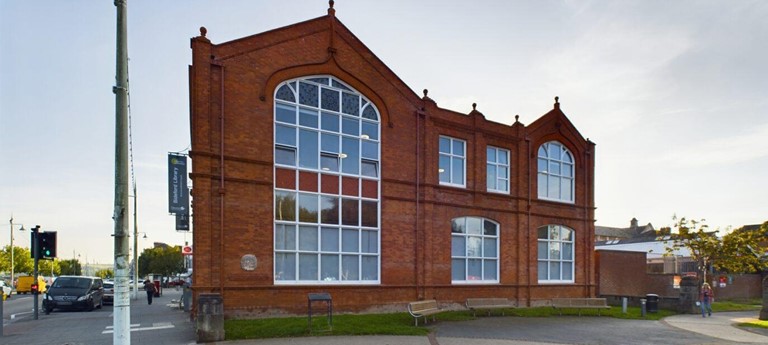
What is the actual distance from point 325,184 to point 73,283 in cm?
1383

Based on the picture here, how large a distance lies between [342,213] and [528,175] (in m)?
10.2

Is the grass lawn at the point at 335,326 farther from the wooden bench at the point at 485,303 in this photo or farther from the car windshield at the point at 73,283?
the car windshield at the point at 73,283

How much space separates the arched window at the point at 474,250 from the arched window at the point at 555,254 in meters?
3.19

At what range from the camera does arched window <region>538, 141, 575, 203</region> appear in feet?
80.0

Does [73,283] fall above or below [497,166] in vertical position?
below

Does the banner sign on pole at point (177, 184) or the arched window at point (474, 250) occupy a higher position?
the banner sign on pole at point (177, 184)

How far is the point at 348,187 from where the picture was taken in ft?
57.9

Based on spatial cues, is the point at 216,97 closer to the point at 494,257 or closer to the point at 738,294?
the point at 494,257

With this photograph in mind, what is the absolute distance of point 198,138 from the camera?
14.6 metres

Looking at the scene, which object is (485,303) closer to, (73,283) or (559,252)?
(559,252)

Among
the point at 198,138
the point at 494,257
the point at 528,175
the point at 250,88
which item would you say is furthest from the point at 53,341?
the point at 528,175

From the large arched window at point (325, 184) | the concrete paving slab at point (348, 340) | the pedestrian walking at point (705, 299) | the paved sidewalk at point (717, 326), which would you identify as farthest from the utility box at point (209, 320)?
the pedestrian walking at point (705, 299)

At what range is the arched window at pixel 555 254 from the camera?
23828 millimetres

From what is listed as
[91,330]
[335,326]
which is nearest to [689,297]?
[335,326]
